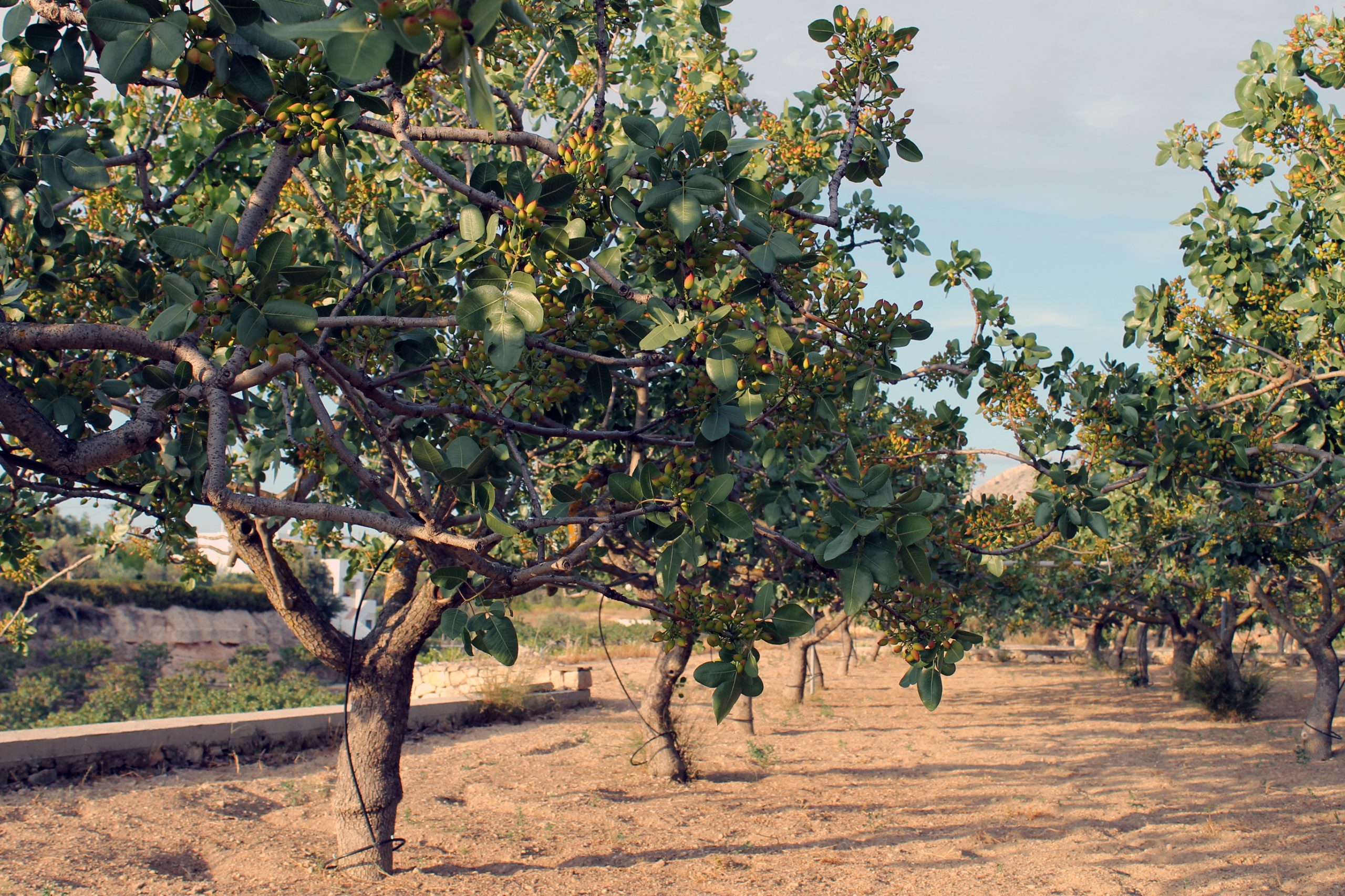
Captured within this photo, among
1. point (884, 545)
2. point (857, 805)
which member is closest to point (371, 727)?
point (884, 545)

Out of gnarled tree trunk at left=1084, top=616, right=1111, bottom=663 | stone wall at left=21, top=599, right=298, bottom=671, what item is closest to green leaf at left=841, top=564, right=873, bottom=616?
stone wall at left=21, top=599, right=298, bottom=671

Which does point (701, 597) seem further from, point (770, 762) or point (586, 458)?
point (770, 762)

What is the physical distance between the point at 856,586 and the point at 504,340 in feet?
3.77

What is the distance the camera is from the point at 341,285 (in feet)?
14.3

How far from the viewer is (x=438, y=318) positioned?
2.81 metres

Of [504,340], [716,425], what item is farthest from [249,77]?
[716,425]

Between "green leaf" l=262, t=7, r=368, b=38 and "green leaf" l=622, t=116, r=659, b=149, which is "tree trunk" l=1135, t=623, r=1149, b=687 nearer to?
"green leaf" l=622, t=116, r=659, b=149

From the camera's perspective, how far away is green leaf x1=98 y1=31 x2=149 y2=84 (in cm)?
197

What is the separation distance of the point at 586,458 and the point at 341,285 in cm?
313

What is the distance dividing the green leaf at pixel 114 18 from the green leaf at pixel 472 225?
3.07 feet

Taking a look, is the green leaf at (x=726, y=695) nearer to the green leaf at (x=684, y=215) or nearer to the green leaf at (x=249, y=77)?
the green leaf at (x=684, y=215)

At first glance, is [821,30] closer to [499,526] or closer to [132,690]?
[499,526]

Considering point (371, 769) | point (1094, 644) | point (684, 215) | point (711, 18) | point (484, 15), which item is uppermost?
point (711, 18)

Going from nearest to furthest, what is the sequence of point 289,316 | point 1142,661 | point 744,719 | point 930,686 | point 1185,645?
point 289,316 < point 930,686 < point 744,719 < point 1185,645 < point 1142,661
